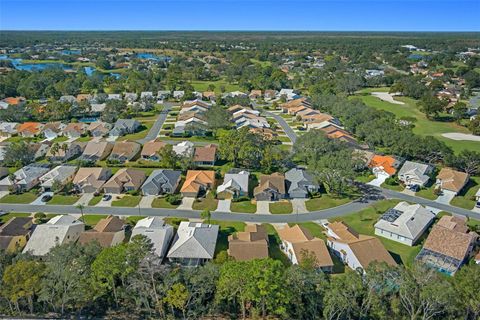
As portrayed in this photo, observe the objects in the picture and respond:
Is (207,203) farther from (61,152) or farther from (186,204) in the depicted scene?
(61,152)

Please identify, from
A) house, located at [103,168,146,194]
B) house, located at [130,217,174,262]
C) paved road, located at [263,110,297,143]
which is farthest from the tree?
paved road, located at [263,110,297,143]

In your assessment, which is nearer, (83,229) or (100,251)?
(100,251)

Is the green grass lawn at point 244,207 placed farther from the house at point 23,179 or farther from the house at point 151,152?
the house at point 23,179

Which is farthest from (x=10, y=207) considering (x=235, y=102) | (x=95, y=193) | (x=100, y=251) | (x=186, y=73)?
(x=186, y=73)

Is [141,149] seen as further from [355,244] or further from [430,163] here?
[430,163]

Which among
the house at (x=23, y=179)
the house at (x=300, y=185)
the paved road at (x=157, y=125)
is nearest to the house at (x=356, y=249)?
the house at (x=300, y=185)

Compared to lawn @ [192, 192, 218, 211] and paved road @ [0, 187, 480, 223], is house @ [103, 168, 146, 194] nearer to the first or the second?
paved road @ [0, 187, 480, 223]

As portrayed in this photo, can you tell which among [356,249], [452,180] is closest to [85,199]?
[356,249]
